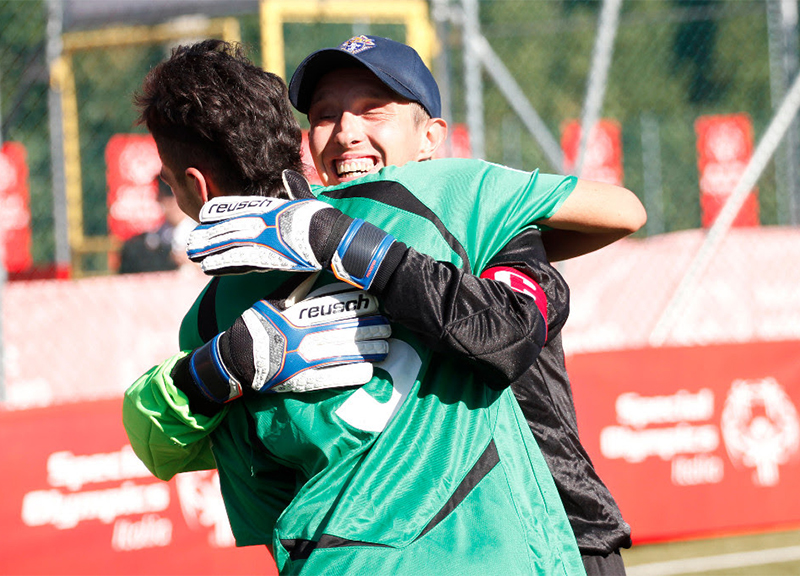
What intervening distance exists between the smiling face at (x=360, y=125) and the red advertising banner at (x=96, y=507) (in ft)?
9.92

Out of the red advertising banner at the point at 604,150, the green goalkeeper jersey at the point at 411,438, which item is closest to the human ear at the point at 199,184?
the green goalkeeper jersey at the point at 411,438

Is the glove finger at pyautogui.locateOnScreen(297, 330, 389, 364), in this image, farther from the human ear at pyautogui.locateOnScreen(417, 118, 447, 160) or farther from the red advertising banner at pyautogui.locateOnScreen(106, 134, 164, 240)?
the red advertising banner at pyautogui.locateOnScreen(106, 134, 164, 240)

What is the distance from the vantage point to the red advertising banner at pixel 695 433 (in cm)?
550

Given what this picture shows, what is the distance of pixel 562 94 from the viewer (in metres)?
29.1

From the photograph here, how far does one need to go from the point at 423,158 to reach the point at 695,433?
4.06m

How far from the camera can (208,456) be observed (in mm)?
2000

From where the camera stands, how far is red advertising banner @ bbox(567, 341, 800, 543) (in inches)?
217

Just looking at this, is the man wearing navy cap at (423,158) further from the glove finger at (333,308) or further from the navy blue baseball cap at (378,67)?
the glove finger at (333,308)

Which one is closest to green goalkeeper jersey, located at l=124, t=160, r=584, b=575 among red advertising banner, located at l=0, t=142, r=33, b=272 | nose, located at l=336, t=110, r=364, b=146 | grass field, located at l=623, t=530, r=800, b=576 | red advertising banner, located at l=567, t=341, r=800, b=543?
nose, located at l=336, t=110, r=364, b=146

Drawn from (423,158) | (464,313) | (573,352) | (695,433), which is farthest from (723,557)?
(464,313)

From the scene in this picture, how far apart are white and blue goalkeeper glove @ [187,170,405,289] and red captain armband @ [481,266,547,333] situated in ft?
0.63

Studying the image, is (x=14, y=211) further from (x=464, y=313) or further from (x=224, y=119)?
(x=464, y=313)

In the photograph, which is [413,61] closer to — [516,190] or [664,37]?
[516,190]

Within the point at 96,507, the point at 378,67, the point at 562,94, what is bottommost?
the point at 562,94
